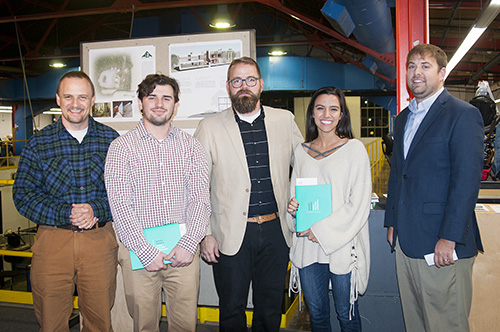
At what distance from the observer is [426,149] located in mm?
2229

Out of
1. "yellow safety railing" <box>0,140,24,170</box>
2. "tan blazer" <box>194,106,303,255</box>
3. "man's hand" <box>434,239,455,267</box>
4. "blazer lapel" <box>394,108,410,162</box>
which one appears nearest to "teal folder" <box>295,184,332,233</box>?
"tan blazer" <box>194,106,303,255</box>

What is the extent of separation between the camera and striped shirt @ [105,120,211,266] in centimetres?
229

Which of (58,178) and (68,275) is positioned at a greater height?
(58,178)

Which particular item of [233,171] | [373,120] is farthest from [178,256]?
[373,120]

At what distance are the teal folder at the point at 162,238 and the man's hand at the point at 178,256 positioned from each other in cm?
3

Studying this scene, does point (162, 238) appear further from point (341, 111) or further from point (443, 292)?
point (443, 292)

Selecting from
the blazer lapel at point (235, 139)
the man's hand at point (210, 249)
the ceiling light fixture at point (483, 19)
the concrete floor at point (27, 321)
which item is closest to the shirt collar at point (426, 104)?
the blazer lapel at point (235, 139)

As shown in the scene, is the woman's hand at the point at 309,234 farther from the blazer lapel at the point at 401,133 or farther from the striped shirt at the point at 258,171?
the blazer lapel at the point at 401,133

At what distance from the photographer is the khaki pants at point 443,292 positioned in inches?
87.3

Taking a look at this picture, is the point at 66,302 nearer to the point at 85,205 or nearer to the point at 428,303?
the point at 85,205

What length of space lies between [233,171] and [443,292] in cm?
145

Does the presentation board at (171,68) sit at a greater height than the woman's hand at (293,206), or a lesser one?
greater

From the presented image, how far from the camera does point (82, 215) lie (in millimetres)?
2406

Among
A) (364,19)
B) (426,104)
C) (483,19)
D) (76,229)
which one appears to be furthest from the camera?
(364,19)
